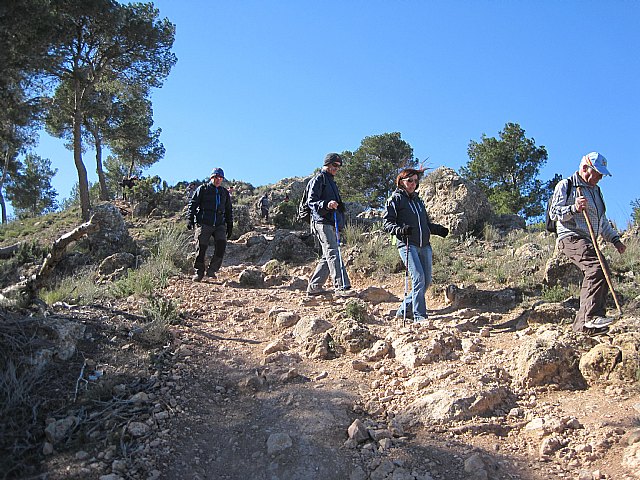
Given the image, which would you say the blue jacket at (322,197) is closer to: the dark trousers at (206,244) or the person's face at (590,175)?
the dark trousers at (206,244)

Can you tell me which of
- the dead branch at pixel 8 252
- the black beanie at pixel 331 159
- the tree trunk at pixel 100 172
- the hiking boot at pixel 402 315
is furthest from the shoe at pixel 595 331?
the tree trunk at pixel 100 172

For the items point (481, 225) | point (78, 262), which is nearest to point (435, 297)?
point (481, 225)

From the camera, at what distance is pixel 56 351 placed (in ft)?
13.7

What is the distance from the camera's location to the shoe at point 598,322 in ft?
A: 14.2

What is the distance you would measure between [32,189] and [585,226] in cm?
3462

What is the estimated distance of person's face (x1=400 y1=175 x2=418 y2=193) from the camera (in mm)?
5641

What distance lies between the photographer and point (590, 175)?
4.78 metres

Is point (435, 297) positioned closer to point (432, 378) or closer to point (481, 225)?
point (432, 378)

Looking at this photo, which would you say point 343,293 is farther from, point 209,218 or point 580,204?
point 580,204

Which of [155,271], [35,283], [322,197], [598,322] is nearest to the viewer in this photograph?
[598,322]

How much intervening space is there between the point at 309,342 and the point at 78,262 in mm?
6870

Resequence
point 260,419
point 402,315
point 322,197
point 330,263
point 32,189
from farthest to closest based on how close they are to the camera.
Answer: point 32,189 → point 322,197 → point 330,263 → point 402,315 → point 260,419

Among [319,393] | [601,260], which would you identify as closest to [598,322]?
[601,260]

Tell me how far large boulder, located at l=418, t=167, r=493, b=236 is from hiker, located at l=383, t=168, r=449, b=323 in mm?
3733
